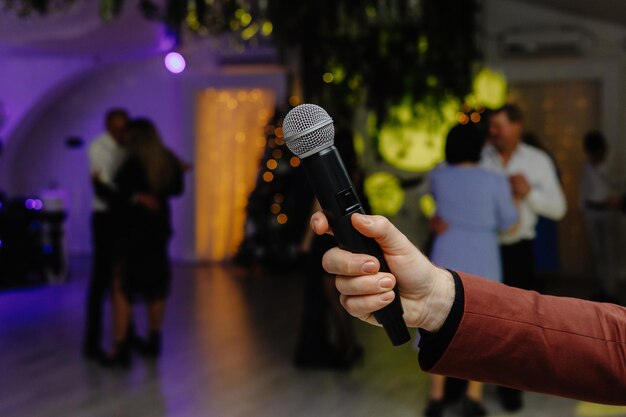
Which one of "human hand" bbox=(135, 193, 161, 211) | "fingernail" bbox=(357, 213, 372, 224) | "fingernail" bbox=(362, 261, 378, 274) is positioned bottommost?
"human hand" bbox=(135, 193, 161, 211)

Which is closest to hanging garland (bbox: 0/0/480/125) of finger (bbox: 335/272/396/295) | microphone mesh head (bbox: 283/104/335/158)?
microphone mesh head (bbox: 283/104/335/158)

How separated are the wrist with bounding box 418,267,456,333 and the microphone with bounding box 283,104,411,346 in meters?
0.11

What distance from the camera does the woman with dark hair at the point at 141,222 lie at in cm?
504

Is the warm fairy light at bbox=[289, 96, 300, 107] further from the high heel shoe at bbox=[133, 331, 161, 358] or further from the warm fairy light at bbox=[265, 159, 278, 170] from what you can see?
the high heel shoe at bbox=[133, 331, 161, 358]

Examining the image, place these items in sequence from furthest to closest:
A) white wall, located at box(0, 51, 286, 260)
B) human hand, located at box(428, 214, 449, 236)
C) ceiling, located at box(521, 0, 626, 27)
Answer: white wall, located at box(0, 51, 286, 260) < ceiling, located at box(521, 0, 626, 27) < human hand, located at box(428, 214, 449, 236)

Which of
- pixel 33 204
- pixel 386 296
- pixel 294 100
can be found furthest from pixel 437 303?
pixel 33 204

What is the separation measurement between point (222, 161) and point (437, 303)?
9.92 m

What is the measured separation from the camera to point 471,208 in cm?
375

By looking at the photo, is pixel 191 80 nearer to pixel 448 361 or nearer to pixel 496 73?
pixel 496 73

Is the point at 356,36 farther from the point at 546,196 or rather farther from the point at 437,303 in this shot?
the point at 437,303

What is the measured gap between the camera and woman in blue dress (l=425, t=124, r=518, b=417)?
12.2 ft

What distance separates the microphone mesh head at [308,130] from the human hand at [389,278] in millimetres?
101

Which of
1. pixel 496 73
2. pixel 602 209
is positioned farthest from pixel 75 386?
pixel 496 73

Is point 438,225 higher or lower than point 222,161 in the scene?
lower
